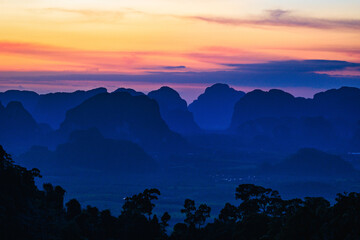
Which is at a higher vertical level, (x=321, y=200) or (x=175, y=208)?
(x=321, y=200)

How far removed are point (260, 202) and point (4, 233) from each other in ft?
115

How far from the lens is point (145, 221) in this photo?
69.1 meters

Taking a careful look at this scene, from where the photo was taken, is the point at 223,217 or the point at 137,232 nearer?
the point at 137,232

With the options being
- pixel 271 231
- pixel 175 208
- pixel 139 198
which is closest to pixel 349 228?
pixel 271 231

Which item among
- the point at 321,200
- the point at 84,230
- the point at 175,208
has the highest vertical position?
the point at 321,200

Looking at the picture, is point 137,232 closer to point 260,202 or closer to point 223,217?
point 223,217

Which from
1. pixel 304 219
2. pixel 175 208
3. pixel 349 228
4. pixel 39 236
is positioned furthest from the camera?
pixel 175 208

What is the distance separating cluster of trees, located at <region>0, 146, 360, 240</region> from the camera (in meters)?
48.2

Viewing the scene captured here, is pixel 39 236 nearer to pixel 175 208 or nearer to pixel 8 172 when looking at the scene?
pixel 8 172

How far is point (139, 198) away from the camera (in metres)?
73.9

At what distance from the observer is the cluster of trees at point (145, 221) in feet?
158

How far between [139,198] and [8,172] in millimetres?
19074

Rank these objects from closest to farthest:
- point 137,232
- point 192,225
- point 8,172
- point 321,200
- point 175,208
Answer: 1. point 321,200
2. point 8,172
3. point 137,232
4. point 192,225
5. point 175,208

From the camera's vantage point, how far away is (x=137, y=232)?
2655 inches
